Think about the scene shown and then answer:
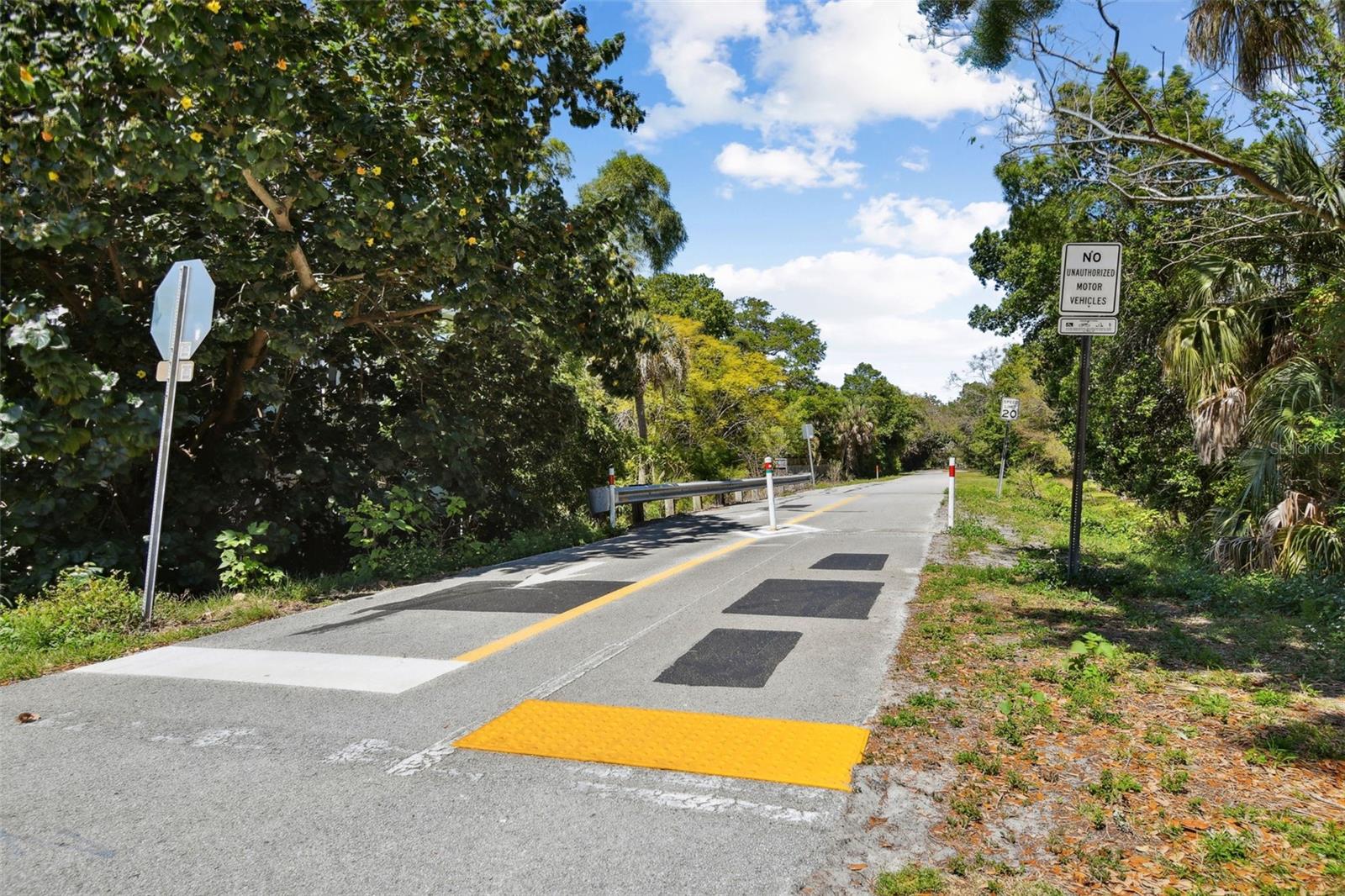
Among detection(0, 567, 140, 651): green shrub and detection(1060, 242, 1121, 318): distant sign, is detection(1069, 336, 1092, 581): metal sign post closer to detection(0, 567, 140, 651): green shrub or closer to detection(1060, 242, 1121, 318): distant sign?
detection(1060, 242, 1121, 318): distant sign

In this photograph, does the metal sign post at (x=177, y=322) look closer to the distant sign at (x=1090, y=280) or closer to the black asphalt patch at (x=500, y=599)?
the black asphalt patch at (x=500, y=599)

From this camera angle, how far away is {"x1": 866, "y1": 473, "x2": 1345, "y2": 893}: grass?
112 inches

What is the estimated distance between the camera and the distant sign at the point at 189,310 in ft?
23.9

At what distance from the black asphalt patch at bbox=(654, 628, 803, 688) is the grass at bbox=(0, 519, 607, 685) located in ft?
14.0

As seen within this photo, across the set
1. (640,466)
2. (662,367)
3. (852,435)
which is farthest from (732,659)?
(852,435)

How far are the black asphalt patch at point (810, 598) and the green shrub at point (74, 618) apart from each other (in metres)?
5.21

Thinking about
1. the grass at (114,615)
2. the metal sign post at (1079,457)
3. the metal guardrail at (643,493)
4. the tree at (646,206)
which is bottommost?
the grass at (114,615)

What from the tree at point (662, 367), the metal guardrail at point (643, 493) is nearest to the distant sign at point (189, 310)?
the metal guardrail at point (643, 493)

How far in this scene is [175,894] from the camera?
2.70 meters

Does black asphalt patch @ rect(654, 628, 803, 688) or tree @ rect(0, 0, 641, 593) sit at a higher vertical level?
tree @ rect(0, 0, 641, 593)

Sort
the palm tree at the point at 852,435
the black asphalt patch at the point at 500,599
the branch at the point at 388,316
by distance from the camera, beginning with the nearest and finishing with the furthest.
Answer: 1. the black asphalt patch at the point at 500,599
2. the branch at the point at 388,316
3. the palm tree at the point at 852,435

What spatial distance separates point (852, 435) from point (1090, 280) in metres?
57.8

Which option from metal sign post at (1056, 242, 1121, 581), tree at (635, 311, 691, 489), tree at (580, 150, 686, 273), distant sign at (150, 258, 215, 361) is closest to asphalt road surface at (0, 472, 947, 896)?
distant sign at (150, 258, 215, 361)

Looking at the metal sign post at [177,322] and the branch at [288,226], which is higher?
the branch at [288,226]
